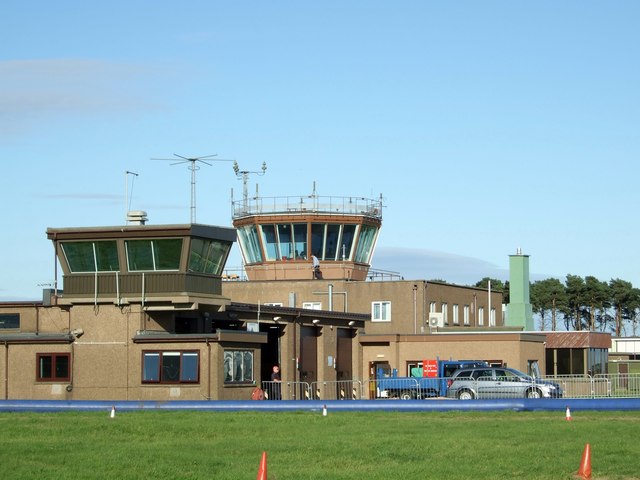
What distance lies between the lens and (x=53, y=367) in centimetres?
4881

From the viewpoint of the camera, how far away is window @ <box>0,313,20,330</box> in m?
50.6

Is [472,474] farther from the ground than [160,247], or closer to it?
closer to it

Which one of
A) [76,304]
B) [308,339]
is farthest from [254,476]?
[308,339]

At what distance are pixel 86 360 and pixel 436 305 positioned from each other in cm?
3602

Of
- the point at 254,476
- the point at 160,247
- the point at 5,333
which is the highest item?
the point at 160,247

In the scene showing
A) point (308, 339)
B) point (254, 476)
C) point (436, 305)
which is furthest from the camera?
point (436, 305)

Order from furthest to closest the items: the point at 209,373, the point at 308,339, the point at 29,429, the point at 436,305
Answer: the point at 436,305 < the point at 308,339 < the point at 209,373 < the point at 29,429

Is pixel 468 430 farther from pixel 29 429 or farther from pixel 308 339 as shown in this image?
pixel 308 339

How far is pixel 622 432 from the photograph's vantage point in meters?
31.7

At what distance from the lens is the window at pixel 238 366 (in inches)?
1885

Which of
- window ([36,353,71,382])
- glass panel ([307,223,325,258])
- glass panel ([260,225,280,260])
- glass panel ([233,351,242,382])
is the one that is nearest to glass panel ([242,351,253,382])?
glass panel ([233,351,242,382])

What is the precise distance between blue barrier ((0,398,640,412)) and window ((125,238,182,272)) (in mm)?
7468

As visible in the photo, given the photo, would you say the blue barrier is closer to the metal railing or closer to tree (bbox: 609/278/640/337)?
the metal railing

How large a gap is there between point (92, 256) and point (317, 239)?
35494mm
